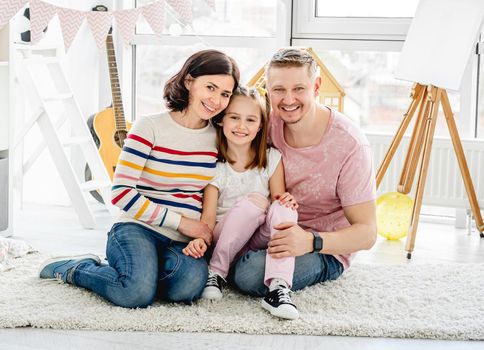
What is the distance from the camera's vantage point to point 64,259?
2662 mm

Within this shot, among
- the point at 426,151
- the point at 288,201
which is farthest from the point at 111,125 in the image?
the point at 288,201

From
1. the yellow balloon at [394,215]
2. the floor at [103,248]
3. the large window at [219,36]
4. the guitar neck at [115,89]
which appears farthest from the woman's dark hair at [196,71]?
the large window at [219,36]

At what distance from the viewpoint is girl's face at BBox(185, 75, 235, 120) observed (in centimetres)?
243

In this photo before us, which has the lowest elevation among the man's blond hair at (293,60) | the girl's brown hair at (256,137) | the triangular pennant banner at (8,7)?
the girl's brown hair at (256,137)

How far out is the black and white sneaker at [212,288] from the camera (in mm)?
2410

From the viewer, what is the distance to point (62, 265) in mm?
2619

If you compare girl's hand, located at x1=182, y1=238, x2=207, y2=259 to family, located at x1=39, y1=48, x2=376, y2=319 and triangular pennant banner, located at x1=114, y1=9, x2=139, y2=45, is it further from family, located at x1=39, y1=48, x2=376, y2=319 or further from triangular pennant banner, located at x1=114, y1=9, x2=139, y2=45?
triangular pennant banner, located at x1=114, y1=9, x2=139, y2=45

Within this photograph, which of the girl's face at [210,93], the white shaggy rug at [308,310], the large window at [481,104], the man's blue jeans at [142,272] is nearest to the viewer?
the white shaggy rug at [308,310]

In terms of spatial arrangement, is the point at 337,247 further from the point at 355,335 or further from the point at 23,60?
the point at 23,60

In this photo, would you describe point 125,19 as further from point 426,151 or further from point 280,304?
point 426,151

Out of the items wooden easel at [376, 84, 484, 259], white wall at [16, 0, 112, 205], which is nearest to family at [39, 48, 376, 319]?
wooden easel at [376, 84, 484, 259]

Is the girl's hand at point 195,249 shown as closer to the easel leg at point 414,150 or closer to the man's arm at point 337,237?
the man's arm at point 337,237

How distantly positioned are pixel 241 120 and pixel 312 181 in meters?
0.29

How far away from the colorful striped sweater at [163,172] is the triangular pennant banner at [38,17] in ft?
1.66
